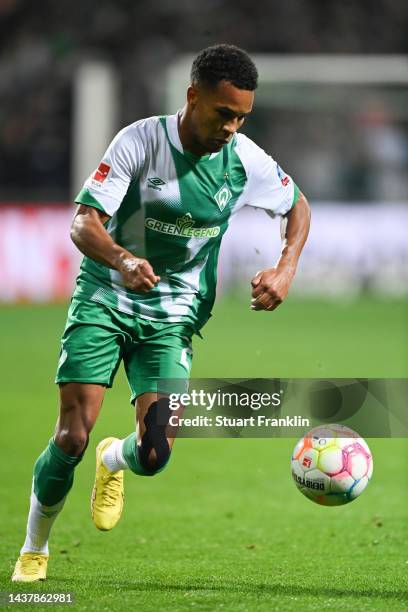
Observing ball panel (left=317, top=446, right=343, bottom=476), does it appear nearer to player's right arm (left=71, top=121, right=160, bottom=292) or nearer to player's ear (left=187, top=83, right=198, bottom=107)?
player's right arm (left=71, top=121, right=160, bottom=292)

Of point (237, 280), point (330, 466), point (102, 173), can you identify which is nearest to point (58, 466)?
point (330, 466)

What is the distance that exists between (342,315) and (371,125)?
28.7ft

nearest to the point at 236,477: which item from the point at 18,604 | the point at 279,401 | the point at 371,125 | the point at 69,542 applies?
the point at 69,542

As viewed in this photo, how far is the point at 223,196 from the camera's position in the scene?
18.2 feet

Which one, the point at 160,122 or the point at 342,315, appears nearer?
the point at 160,122

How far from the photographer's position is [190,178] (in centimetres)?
546

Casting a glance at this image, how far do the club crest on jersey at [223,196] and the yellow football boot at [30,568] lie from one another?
1.78 m

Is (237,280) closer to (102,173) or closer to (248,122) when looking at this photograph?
(248,122)

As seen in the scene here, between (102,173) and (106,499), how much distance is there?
1.60m

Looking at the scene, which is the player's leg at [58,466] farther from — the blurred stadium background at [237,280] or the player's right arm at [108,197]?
the player's right arm at [108,197]

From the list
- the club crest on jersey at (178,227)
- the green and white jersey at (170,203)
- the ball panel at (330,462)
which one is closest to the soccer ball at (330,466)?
the ball panel at (330,462)

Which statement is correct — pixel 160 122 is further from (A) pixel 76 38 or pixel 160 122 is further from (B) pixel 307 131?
(A) pixel 76 38

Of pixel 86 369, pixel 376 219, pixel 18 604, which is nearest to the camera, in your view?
pixel 18 604

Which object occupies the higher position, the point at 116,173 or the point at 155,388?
the point at 116,173
